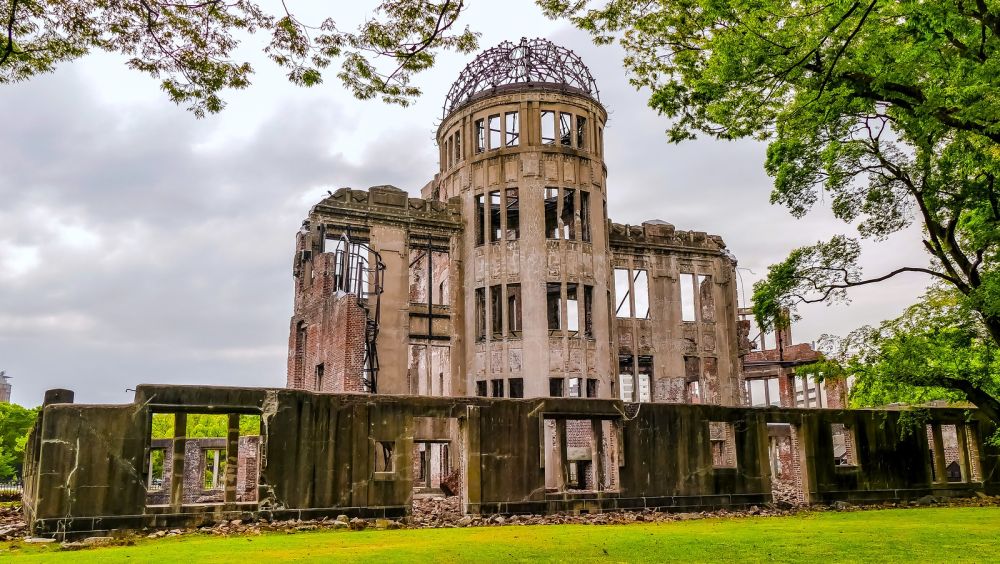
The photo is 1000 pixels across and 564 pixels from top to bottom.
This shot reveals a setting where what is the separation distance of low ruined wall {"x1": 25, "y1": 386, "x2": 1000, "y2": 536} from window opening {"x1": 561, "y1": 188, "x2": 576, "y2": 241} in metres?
9.17

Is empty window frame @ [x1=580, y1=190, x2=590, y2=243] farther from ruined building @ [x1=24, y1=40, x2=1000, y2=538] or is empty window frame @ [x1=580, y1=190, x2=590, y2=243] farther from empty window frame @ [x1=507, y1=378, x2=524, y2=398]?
empty window frame @ [x1=507, y1=378, x2=524, y2=398]

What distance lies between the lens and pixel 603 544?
35.8 ft

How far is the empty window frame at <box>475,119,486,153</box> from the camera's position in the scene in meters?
28.2

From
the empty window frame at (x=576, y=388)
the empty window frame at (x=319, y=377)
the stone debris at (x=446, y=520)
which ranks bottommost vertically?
the stone debris at (x=446, y=520)

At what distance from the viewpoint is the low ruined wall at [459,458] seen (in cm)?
1406

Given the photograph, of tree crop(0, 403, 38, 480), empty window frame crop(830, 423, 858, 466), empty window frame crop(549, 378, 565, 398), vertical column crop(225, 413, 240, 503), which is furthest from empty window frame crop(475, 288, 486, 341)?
tree crop(0, 403, 38, 480)

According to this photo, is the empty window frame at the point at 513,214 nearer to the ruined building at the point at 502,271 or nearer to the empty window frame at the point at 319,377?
the ruined building at the point at 502,271

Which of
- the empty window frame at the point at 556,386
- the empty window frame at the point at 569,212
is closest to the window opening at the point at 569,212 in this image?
the empty window frame at the point at 569,212

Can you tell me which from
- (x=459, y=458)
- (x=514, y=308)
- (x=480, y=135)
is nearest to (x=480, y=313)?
(x=514, y=308)

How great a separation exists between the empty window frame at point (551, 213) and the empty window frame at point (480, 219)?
231cm

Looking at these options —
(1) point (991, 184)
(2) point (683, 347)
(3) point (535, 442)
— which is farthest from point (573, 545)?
(2) point (683, 347)

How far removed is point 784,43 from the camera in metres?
10.7

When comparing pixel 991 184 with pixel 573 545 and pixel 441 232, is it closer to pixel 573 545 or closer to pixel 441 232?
pixel 573 545

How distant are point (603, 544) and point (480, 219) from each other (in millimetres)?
18648
